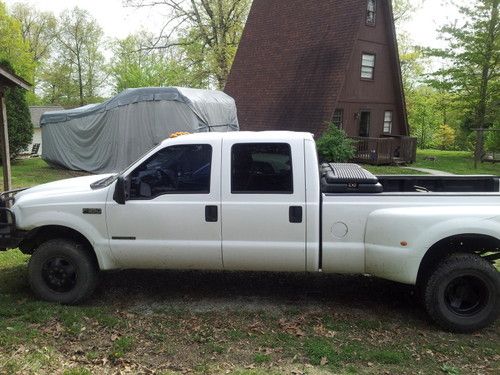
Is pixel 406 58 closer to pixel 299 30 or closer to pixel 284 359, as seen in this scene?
pixel 299 30

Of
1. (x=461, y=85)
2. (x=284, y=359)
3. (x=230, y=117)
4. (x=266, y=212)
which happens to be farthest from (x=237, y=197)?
(x=461, y=85)

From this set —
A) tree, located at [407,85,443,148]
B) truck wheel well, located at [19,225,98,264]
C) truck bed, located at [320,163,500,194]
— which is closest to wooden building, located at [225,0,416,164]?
truck bed, located at [320,163,500,194]

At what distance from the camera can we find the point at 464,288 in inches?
195

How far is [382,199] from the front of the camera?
4.88 meters

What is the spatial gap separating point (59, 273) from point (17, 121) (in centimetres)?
1728

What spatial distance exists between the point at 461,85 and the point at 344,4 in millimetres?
8969

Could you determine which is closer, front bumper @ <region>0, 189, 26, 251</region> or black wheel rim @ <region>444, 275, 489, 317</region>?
black wheel rim @ <region>444, 275, 489, 317</region>

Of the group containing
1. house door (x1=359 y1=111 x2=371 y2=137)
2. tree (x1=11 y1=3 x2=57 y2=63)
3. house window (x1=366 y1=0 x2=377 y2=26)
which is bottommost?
house door (x1=359 y1=111 x2=371 y2=137)

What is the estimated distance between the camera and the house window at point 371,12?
73.3 ft

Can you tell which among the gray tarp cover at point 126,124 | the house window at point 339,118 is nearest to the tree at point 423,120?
the house window at point 339,118

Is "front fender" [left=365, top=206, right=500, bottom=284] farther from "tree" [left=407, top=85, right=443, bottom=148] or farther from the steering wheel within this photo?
"tree" [left=407, top=85, right=443, bottom=148]

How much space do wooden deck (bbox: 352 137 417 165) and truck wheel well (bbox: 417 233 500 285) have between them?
15.7m

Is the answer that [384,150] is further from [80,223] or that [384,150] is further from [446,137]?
[446,137]

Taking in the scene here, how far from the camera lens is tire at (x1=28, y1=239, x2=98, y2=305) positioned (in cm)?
527
